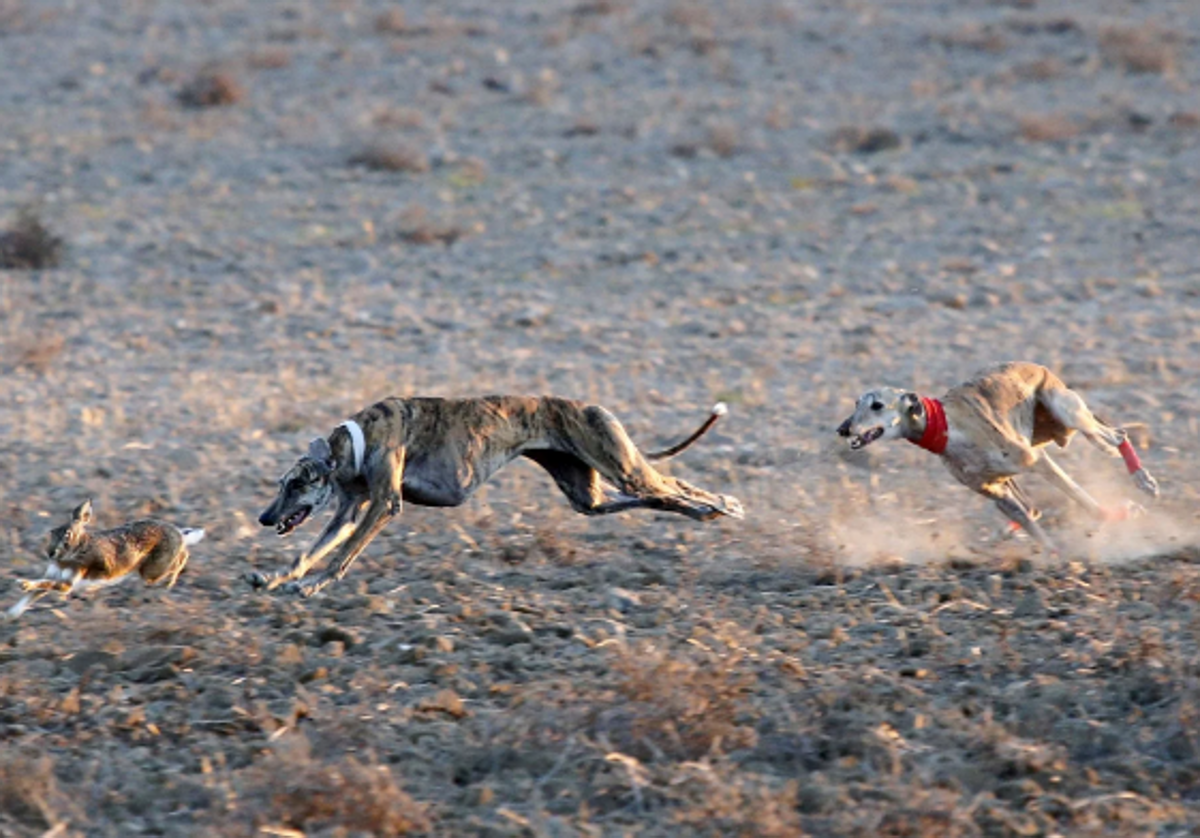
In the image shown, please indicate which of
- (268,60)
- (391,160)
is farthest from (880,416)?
(268,60)

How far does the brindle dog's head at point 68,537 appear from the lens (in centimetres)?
737

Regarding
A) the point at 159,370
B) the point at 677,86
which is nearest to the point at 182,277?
the point at 159,370

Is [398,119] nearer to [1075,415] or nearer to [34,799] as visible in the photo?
[1075,415]

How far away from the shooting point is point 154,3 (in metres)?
26.9

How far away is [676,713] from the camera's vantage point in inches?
248

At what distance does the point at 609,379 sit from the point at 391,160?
23.7ft

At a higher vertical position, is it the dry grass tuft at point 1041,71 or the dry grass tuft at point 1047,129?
the dry grass tuft at point 1041,71

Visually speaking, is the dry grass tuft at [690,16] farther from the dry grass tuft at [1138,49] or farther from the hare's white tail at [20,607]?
the hare's white tail at [20,607]

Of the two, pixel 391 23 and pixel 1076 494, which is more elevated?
pixel 391 23

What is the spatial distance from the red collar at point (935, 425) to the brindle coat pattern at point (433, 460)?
1.18 metres

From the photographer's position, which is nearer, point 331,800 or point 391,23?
point 331,800

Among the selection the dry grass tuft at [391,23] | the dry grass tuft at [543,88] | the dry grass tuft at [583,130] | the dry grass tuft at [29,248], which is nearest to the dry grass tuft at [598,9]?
the dry grass tuft at [391,23]

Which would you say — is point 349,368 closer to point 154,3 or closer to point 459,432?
point 459,432

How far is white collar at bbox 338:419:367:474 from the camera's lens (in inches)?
293
